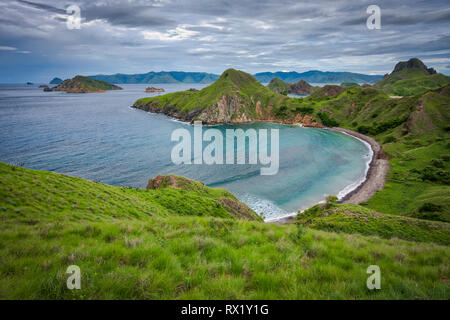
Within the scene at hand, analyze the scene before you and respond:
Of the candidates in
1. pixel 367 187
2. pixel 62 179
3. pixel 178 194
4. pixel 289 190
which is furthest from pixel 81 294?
pixel 367 187

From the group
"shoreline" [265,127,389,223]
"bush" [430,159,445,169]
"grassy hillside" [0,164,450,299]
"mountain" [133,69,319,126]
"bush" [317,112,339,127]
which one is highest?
"mountain" [133,69,319,126]

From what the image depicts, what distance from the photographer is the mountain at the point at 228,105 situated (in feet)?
496

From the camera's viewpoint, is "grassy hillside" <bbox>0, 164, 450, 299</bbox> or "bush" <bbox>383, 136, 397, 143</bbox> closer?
"grassy hillside" <bbox>0, 164, 450, 299</bbox>

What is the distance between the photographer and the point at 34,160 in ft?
195

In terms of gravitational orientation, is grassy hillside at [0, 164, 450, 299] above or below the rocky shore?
above

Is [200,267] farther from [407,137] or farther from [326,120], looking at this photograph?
[326,120]

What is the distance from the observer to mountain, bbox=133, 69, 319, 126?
15125cm

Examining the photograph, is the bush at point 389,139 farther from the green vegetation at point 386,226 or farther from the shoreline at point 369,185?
A: the green vegetation at point 386,226

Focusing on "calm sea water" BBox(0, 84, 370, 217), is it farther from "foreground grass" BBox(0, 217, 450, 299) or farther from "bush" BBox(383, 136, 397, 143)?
"foreground grass" BBox(0, 217, 450, 299)

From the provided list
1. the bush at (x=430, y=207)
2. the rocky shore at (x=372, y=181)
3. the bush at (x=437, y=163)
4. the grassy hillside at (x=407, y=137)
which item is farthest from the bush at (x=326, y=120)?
the bush at (x=430, y=207)

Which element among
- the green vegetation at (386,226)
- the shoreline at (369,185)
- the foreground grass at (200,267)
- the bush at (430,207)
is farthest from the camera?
the shoreline at (369,185)

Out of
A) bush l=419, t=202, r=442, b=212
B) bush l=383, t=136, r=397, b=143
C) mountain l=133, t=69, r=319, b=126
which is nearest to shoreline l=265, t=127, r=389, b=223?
bush l=419, t=202, r=442, b=212
